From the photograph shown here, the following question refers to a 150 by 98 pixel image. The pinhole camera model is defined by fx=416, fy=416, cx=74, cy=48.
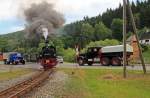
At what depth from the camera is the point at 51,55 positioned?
5556 cm

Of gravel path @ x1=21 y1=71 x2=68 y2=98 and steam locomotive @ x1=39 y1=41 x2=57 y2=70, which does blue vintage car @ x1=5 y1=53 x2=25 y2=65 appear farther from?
gravel path @ x1=21 y1=71 x2=68 y2=98

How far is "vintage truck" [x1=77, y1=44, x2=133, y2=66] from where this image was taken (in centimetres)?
6266

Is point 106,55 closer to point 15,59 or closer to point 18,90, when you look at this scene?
point 15,59

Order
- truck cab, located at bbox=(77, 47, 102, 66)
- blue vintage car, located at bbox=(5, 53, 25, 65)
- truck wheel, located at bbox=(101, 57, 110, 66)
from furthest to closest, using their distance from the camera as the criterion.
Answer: blue vintage car, located at bbox=(5, 53, 25, 65) < truck cab, located at bbox=(77, 47, 102, 66) < truck wheel, located at bbox=(101, 57, 110, 66)

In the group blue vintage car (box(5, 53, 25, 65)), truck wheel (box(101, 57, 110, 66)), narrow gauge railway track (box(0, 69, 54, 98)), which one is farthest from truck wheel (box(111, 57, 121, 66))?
blue vintage car (box(5, 53, 25, 65))

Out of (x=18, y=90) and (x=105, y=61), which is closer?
(x=18, y=90)

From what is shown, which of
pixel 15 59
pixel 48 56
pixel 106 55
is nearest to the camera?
pixel 48 56

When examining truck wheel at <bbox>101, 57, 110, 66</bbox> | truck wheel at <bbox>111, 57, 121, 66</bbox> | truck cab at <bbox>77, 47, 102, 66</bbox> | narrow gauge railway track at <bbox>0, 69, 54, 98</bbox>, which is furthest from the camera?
truck cab at <bbox>77, 47, 102, 66</bbox>

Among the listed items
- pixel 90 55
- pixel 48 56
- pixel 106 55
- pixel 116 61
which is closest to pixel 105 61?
pixel 106 55

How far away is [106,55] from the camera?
6456cm

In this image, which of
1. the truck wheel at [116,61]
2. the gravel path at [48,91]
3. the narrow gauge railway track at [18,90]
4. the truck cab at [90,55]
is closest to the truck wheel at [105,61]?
the truck wheel at [116,61]

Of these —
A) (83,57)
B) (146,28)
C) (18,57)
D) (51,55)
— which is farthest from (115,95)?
(146,28)

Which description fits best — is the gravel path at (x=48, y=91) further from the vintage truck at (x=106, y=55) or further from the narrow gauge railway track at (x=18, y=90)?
the vintage truck at (x=106, y=55)

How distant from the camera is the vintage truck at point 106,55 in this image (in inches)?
2467
